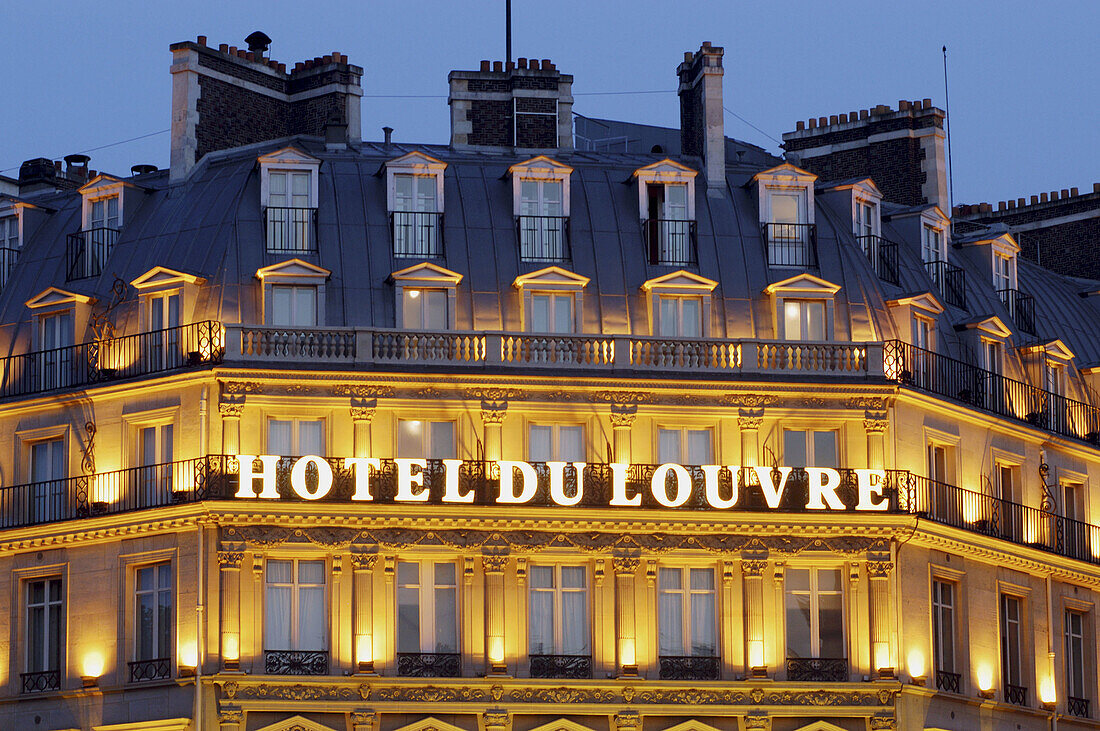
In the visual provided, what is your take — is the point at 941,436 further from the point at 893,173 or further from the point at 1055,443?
the point at 893,173

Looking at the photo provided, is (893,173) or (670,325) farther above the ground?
(893,173)

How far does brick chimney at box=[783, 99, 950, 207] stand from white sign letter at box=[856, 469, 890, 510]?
1195 cm

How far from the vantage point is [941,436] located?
58531 mm

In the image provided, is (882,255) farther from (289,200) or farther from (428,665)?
(428,665)

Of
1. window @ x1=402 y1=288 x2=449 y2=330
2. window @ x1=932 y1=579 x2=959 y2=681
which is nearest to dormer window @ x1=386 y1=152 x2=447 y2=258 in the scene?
window @ x1=402 y1=288 x2=449 y2=330

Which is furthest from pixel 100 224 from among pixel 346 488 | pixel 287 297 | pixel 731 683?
pixel 731 683

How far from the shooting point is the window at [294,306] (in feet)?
183

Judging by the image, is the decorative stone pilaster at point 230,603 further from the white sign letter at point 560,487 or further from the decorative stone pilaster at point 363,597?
the white sign letter at point 560,487

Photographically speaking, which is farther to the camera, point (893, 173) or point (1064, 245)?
point (1064, 245)

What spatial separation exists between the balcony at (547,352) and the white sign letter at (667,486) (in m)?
2.33

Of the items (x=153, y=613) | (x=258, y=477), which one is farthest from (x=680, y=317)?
(x=153, y=613)

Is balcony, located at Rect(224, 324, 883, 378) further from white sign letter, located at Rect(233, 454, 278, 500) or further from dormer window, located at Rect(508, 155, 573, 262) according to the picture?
dormer window, located at Rect(508, 155, 573, 262)

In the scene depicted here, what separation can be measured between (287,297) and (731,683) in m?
13.2

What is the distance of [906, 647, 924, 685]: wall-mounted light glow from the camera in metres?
55.5
